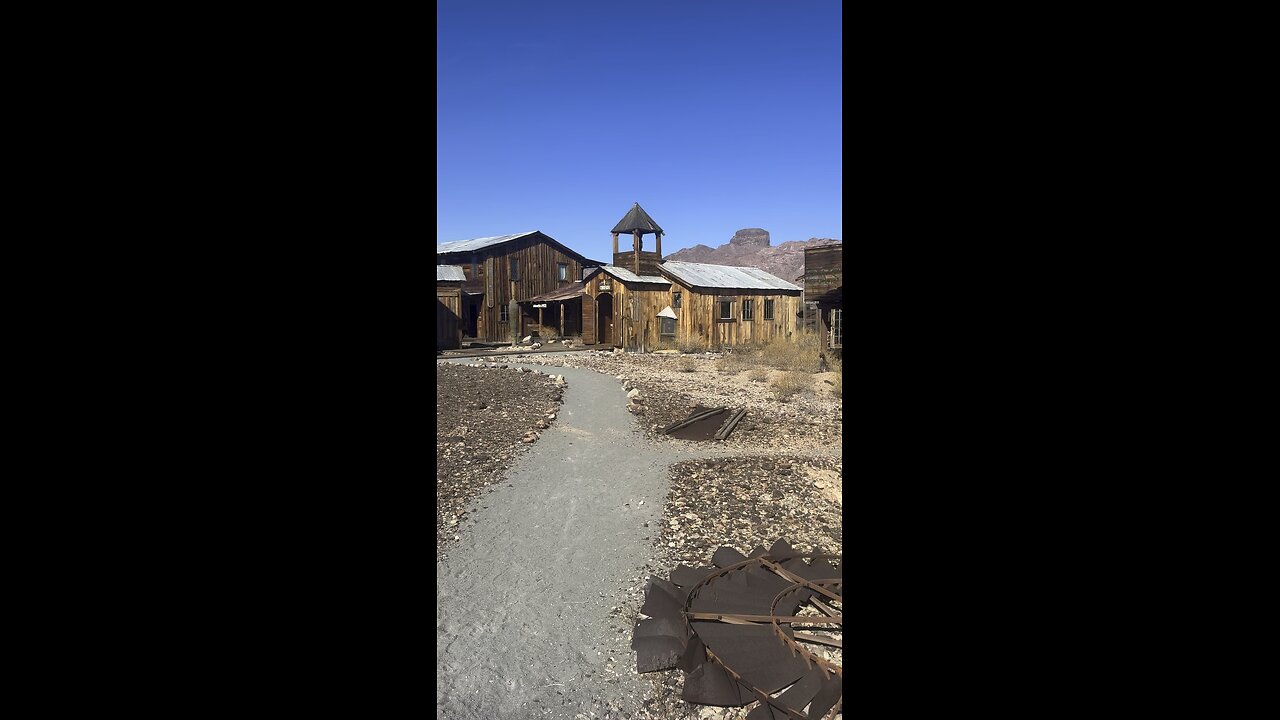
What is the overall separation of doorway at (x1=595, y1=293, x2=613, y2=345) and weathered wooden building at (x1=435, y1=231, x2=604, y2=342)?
380 cm

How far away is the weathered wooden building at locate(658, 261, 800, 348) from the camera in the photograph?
2514 centimetres

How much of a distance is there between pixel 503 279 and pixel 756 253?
79.7 meters

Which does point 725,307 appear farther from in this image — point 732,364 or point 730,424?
point 730,424

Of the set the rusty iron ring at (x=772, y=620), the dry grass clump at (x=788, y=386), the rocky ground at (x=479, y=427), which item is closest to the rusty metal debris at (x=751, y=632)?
the rusty iron ring at (x=772, y=620)

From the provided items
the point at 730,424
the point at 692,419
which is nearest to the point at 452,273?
the point at 692,419

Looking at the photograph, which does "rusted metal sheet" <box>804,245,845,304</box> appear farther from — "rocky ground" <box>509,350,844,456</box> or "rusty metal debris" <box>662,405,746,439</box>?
"rusty metal debris" <box>662,405,746,439</box>

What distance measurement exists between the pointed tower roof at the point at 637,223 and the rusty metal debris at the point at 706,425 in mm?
17986
